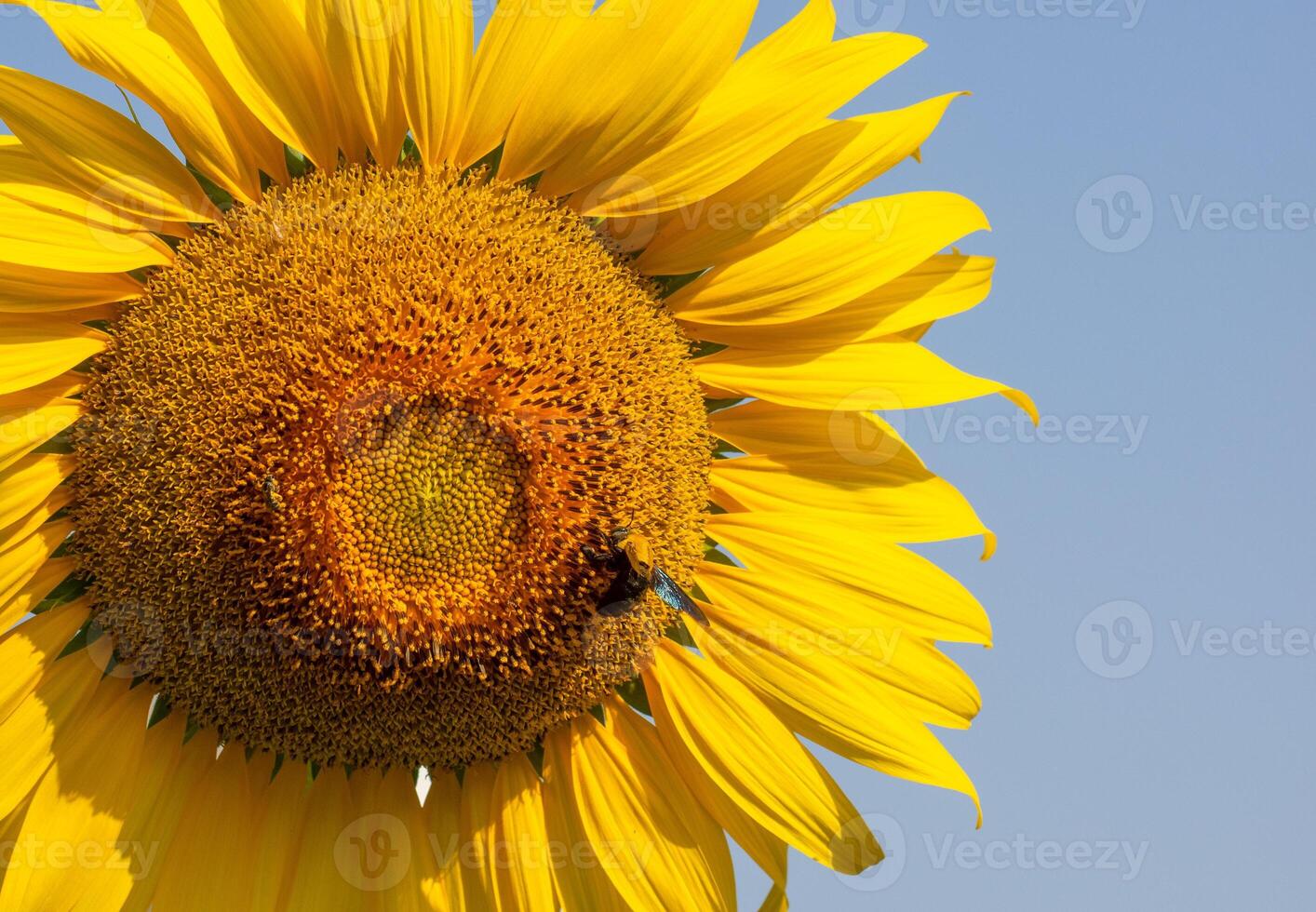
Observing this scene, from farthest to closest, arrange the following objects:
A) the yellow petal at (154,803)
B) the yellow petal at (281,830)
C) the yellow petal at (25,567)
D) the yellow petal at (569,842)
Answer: the yellow petal at (569,842) < the yellow petal at (281,830) < the yellow petal at (154,803) < the yellow petal at (25,567)

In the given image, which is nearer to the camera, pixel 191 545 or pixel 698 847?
pixel 191 545

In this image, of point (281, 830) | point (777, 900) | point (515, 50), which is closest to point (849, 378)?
point (515, 50)

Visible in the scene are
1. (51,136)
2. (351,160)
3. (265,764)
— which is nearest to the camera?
(51,136)

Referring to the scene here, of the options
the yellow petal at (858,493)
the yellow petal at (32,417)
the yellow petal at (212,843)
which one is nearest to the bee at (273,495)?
the yellow petal at (32,417)

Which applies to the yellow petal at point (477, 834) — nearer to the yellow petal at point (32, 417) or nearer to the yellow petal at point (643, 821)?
the yellow petal at point (643, 821)

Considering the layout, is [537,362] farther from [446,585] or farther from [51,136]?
[51,136]

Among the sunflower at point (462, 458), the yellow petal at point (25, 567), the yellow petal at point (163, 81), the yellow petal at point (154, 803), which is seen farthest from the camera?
the yellow petal at point (154, 803)

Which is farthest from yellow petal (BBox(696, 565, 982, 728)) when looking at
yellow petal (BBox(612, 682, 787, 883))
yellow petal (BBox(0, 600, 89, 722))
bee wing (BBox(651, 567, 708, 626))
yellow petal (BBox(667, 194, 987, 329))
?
yellow petal (BBox(0, 600, 89, 722))

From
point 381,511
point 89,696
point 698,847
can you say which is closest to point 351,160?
point 381,511
